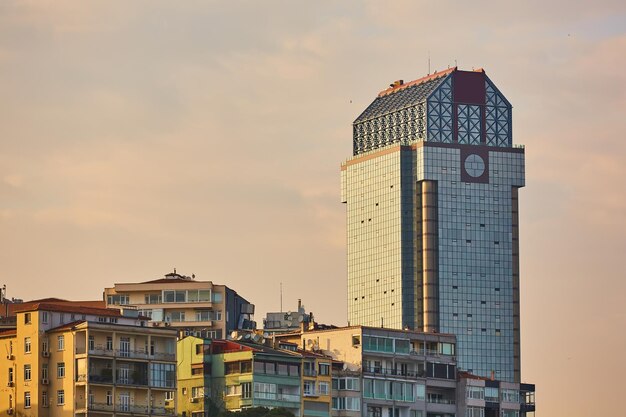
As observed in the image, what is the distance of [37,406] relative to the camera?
191 metres

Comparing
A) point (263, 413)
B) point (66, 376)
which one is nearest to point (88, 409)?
point (66, 376)

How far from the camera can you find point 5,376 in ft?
636

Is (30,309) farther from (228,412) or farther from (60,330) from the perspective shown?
(228,412)

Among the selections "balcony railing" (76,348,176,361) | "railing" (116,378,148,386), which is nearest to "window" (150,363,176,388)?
"balcony railing" (76,348,176,361)

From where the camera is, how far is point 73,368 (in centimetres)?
19162

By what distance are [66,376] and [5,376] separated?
590 cm

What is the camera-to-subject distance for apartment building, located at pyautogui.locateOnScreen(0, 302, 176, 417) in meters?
192

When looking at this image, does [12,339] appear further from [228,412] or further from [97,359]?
[228,412]

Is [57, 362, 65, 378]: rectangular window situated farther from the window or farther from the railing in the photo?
the window

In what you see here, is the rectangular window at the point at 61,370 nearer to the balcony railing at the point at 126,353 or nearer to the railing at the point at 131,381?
the balcony railing at the point at 126,353

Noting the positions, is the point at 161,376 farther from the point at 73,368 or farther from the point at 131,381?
the point at 73,368

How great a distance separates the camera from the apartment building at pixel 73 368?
7549 inches

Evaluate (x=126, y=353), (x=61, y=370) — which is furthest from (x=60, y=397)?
(x=126, y=353)

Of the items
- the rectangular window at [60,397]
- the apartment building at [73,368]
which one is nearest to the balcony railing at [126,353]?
the apartment building at [73,368]
